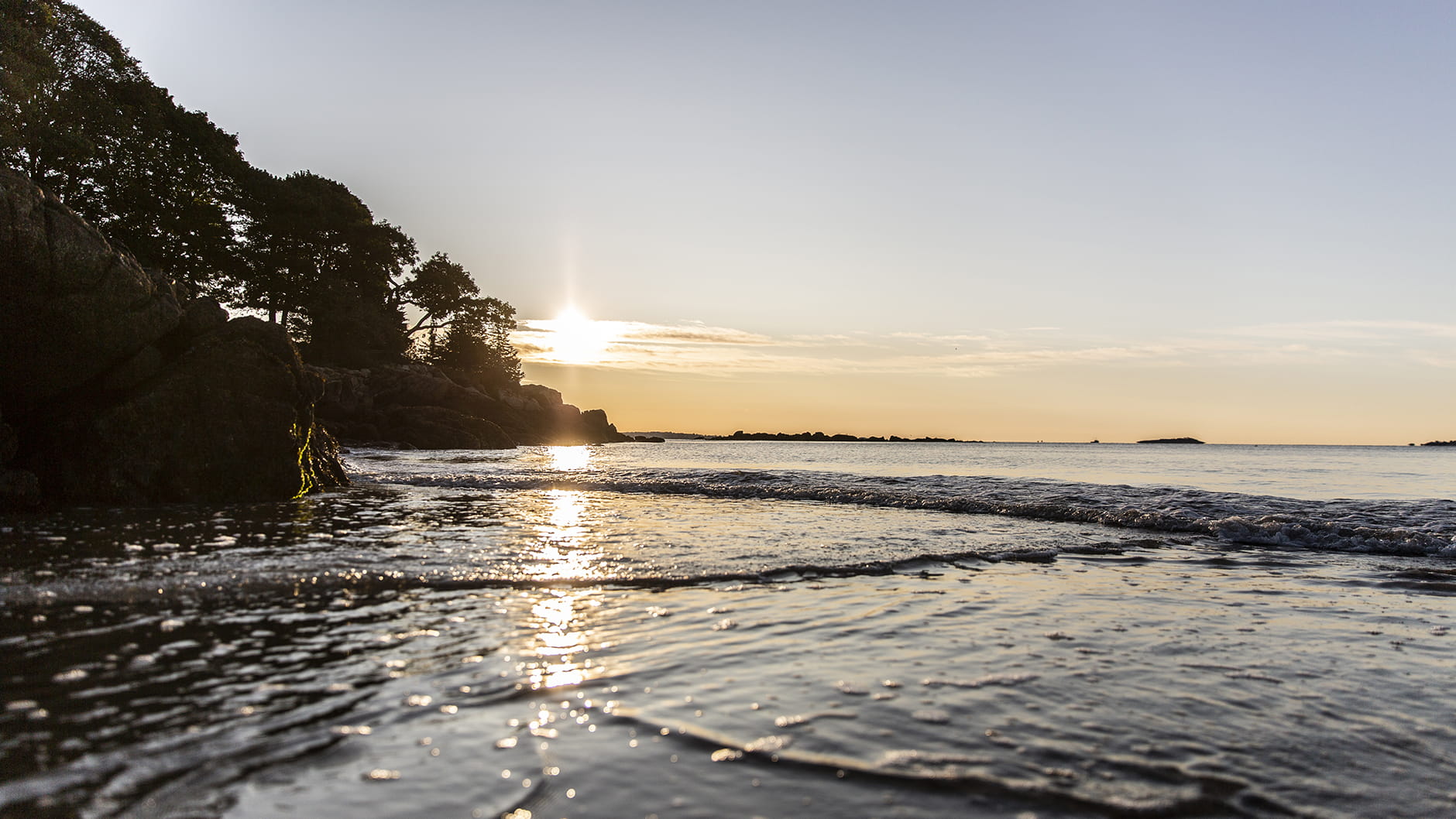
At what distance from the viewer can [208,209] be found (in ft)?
131

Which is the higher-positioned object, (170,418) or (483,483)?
(170,418)

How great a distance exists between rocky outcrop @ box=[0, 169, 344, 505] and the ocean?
2.54 metres

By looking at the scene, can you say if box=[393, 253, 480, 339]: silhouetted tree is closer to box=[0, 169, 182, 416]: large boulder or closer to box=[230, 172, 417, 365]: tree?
box=[230, 172, 417, 365]: tree

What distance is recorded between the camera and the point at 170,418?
1362 centimetres

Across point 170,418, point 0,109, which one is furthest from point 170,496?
point 0,109

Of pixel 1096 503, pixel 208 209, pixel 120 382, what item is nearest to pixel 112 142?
pixel 208 209

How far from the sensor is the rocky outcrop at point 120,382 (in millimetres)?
12281

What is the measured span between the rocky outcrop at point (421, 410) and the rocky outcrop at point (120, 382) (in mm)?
28993

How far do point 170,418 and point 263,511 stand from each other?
275cm

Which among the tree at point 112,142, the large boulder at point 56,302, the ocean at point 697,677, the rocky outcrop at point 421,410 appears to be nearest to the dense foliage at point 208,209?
the tree at point 112,142

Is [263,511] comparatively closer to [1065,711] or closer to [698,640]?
[698,640]

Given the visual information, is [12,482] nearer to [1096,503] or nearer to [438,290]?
A: [1096,503]

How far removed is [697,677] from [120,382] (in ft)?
45.0

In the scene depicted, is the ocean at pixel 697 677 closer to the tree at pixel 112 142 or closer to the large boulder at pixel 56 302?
the large boulder at pixel 56 302
